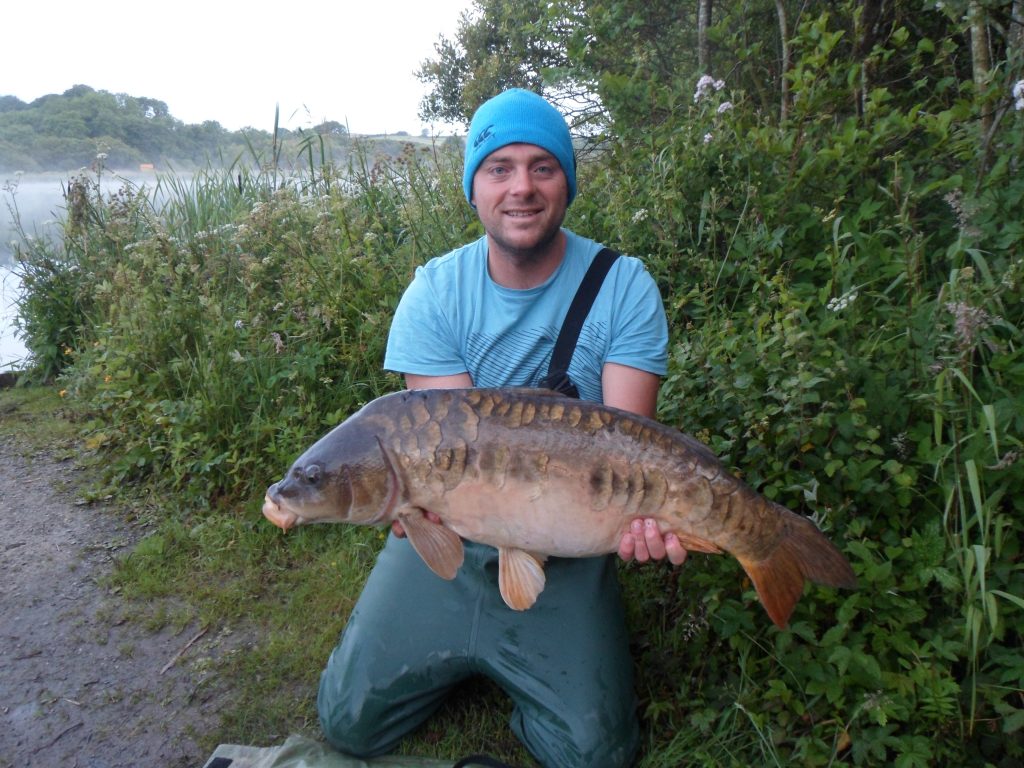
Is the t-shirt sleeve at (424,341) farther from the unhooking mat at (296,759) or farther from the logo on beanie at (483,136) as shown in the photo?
the unhooking mat at (296,759)

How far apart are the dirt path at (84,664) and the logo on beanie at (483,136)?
5.74 feet

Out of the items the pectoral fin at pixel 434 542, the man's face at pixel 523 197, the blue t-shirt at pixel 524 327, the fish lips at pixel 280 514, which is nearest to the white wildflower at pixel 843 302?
the blue t-shirt at pixel 524 327

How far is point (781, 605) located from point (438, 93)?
1146 cm

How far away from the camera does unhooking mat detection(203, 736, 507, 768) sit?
2.02 metres

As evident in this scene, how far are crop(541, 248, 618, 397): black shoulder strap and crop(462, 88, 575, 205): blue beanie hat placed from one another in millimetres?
233

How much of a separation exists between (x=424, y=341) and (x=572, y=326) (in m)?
0.40

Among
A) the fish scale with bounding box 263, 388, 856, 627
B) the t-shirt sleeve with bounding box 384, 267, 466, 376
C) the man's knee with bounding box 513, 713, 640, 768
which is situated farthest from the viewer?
the t-shirt sleeve with bounding box 384, 267, 466, 376

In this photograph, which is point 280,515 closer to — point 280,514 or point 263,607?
point 280,514

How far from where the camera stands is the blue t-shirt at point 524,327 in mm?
2133

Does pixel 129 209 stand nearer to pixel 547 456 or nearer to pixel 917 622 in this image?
pixel 547 456


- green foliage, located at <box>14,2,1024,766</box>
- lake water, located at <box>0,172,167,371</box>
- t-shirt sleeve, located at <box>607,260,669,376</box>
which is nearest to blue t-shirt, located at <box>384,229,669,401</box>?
t-shirt sleeve, located at <box>607,260,669,376</box>

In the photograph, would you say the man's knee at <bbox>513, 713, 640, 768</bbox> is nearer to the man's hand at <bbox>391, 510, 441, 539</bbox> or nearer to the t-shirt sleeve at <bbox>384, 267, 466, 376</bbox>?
the man's hand at <bbox>391, 510, 441, 539</bbox>

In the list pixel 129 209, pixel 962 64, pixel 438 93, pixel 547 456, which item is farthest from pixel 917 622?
pixel 438 93

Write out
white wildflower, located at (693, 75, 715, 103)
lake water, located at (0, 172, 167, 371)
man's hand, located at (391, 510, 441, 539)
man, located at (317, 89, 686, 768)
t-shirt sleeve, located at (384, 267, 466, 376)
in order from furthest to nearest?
lake water, located at (0, 172, 167, 371), white wildflower, located at (693, 75, 715, 103), t-shirt sleeve, located at (384, 267, 466, 376), man, located at (317, 89, 686, 768), man's hand, located at (391, 510, 441, 539)
